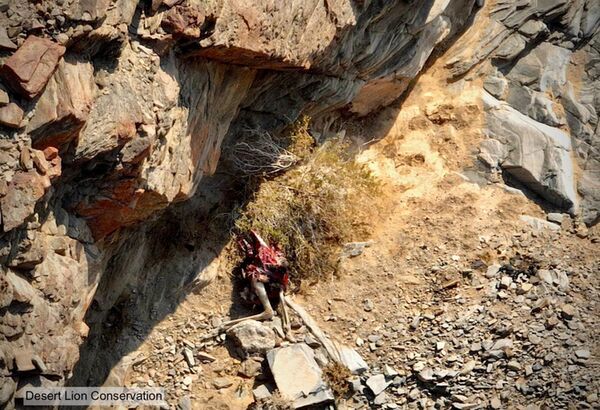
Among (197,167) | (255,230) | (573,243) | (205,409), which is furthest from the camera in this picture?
(573,243)

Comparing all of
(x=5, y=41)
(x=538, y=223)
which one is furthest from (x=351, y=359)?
(x=5, y=41)

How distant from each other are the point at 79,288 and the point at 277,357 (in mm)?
3001

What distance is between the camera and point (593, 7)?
38.4ft

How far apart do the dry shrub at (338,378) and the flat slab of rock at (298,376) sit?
13cm

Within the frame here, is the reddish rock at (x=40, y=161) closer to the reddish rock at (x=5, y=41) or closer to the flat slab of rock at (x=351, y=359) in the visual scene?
the reddish rock at (x=5, y=41)

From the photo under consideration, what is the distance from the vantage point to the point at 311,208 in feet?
31.8

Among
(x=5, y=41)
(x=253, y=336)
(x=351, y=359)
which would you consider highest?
(x=5, y=41)

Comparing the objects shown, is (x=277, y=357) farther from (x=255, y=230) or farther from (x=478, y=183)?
(x=478, y=183)

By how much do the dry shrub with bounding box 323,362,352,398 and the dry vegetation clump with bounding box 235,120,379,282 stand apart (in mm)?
1287

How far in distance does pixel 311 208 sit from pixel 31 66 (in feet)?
16.9

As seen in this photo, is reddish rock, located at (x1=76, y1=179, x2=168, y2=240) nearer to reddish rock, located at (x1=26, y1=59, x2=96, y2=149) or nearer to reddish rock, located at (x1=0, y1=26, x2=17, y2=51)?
reddish rock, located at (x1=26, y1=59, x2=96, y2=149)

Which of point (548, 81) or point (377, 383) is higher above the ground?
point (548, 81)

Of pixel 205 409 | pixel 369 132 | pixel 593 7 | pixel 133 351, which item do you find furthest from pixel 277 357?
pixel 593 7

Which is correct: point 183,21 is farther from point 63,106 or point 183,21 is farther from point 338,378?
point 338,378
